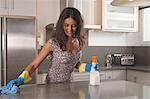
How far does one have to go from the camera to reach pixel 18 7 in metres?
3.20

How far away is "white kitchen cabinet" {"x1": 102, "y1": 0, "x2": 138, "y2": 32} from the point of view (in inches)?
146

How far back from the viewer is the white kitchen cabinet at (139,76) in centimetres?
346

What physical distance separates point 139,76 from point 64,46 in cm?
198

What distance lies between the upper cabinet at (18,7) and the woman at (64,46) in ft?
4.49

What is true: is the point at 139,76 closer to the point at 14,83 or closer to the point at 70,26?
the point at 70,26

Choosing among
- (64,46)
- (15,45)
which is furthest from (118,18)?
(64,46)

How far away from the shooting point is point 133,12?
13.1 feet

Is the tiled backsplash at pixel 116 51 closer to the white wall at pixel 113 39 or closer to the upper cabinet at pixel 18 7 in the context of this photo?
the white wall at pixel 113 39

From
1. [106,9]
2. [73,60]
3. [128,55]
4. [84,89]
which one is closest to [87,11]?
[106,9]

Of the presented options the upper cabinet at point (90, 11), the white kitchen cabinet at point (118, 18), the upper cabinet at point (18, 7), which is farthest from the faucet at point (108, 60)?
the upper cabinet at point (18, 7)

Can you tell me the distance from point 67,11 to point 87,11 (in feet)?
6.01

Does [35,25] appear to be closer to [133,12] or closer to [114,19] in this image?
[114,19]

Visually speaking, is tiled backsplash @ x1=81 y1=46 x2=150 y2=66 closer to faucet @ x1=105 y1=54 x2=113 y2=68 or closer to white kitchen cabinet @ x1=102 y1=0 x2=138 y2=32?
faucet @ x1=105 y1=54 x2=113 y2=68

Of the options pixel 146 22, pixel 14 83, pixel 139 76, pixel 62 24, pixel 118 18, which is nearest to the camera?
pixel 14 83
